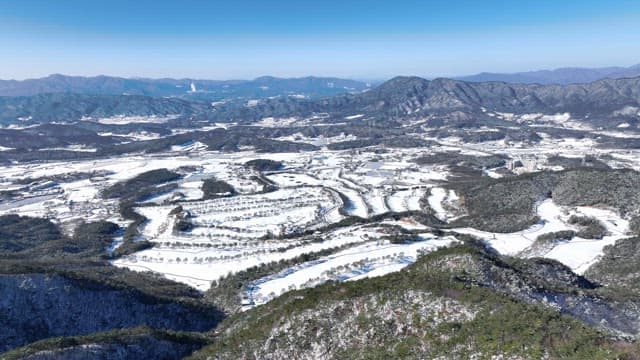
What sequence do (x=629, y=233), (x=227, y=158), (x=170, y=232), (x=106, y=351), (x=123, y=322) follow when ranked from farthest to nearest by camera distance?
(x=227, y=158) → (x=170, y=232) → (x=629, y=233) → (x=123, y=322) → (x=106, y=351)

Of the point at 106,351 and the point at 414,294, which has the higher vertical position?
the point at 414,294

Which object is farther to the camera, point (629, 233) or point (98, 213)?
point (98, 213)

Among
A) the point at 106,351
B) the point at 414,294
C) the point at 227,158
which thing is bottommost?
the point at 227,158

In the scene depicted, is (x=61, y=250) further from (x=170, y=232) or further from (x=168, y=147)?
(x=168, y=147)

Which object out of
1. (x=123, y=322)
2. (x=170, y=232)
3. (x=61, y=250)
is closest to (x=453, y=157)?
(x=170, y=232)

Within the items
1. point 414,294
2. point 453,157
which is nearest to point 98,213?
point 414,294

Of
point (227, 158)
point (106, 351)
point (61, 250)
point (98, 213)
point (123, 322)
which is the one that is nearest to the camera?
point (106, 351)

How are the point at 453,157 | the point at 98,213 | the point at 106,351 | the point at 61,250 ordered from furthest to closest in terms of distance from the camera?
the point at 453,157 → the point at 98,213 → the point at 61,250 → the point at 106,351

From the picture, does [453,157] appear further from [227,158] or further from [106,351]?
[106,351]

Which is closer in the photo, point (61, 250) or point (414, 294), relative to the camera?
point (414, 294)
